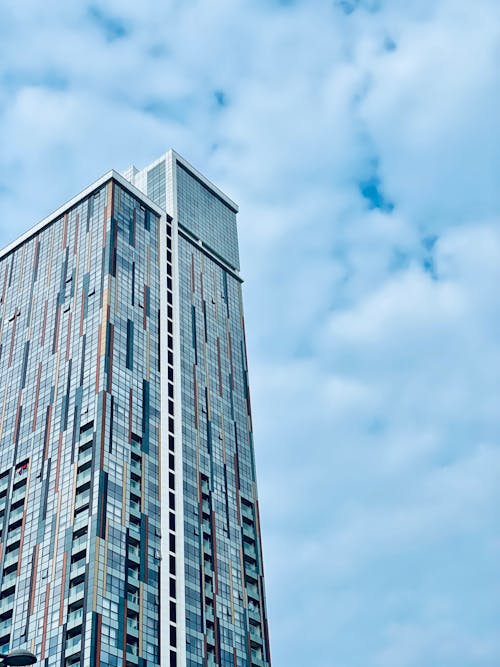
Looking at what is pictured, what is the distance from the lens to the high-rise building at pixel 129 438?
11038cm

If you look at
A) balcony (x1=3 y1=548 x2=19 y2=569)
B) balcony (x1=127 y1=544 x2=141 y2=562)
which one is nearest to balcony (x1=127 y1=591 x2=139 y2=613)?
balcony (x1=127 y1=544 x2=141 y2=562)

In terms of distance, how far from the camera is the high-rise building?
110375 mm

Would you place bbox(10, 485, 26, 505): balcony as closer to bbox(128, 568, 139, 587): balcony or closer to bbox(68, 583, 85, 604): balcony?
bbox(68, 583, 85, 604): balcony

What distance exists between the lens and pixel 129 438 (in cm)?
12394

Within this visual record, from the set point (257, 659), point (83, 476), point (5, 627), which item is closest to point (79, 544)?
point (83, 476)

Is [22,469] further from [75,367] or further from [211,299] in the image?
Answer: [211,299]

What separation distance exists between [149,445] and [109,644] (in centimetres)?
2959

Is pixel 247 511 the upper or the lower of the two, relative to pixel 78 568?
upper

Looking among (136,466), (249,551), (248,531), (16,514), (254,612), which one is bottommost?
(254,612)

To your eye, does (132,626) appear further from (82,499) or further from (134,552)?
(82,499)

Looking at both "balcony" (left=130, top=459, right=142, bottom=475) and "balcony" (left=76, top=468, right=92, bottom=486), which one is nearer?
"balcony" (left=76, top=468, right=92, bottom=486)

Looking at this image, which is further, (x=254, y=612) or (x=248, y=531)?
(x=248, y=531)

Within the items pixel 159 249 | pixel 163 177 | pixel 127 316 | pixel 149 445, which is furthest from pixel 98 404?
pixel 163 177

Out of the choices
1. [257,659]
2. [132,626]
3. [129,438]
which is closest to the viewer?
[132,626]
